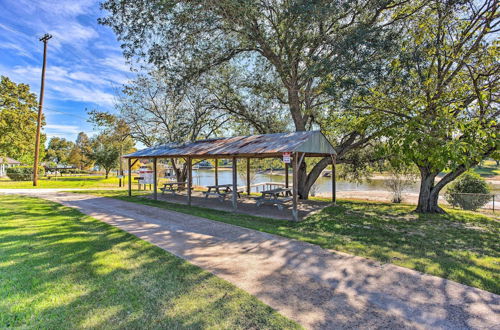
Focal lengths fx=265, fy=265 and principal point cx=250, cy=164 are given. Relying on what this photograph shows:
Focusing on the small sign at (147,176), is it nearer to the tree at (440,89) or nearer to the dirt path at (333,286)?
the dirt path at (333,286)

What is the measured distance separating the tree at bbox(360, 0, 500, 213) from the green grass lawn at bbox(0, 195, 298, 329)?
656 cm

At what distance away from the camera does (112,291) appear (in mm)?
3148

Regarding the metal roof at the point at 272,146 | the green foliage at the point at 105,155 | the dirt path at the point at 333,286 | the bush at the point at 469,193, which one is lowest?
the dirt path at the point at 333,286

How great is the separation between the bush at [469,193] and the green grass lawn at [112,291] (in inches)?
535

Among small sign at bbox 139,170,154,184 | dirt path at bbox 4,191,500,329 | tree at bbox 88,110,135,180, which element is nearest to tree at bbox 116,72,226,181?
tree at bbox 88,110,135,180

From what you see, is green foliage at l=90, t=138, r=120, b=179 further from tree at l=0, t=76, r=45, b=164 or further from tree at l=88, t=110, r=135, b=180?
tree at l=88, t=110, r=135, b=180

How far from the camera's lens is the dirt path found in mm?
2697

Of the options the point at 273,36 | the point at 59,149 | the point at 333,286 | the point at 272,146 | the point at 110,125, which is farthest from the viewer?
the point at 59,149

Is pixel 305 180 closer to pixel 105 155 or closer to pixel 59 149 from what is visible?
pixel 105 155

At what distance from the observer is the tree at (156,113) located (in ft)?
47.2

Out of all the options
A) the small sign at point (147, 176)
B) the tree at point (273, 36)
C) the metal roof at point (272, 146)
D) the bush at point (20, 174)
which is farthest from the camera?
the bush at point (20, 174)

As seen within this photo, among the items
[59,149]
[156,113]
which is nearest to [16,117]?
[156,113]

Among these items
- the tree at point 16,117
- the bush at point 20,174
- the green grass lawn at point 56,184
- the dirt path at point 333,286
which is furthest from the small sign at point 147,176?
the bush at point 20,174

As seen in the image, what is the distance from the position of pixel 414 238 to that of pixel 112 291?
597 cm
